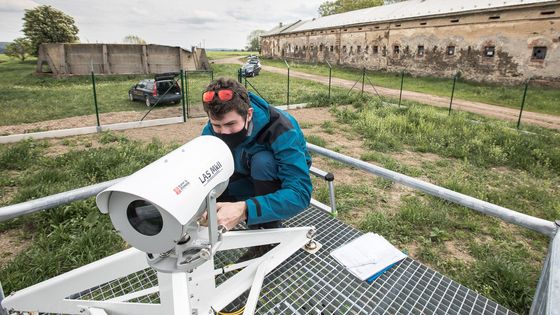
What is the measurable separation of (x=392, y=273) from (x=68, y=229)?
10.6ft

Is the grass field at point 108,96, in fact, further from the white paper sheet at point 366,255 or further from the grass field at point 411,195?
the white paper sheet at point 366,255

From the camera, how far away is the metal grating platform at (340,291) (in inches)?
82.9

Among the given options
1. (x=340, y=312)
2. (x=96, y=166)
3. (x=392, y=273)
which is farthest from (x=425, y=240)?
(x=96, y=166)

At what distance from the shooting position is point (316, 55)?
37.9m

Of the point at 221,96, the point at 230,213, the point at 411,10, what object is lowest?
the point at 230,213

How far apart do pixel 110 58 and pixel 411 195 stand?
2462 centimetres

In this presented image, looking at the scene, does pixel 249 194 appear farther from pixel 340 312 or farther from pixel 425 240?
pixel 425 240

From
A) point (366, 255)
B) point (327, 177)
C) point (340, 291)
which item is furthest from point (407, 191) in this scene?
point (340, 291)

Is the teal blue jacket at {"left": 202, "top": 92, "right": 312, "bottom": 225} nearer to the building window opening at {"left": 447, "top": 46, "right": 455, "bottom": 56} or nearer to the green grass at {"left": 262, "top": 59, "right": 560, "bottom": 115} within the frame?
the green grass at {"left": 262, "top": 59, "right": 560, "bottom": 115}

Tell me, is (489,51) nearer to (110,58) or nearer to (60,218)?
(60,218)

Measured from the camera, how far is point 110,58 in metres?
23.1

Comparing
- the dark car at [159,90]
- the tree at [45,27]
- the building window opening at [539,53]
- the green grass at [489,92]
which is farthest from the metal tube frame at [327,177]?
the tree at [45,27]

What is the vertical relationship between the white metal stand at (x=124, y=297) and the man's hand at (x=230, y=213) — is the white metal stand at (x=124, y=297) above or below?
below

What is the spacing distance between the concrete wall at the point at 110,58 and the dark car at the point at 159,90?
29.5 feet
